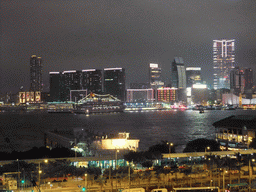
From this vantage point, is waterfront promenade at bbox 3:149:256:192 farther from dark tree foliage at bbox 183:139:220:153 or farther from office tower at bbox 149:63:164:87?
office tower at bbox 149:63:164:87

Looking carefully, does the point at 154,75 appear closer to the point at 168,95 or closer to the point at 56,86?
the point at 168,95

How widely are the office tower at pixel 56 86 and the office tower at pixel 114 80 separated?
15104mm

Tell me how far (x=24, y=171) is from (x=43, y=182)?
0.55m

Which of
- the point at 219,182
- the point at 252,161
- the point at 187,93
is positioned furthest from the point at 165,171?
the point at 187,93

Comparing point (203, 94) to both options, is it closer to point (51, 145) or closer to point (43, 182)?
point (51, 145)

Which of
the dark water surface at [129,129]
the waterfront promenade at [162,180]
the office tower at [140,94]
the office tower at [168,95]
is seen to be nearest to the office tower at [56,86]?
the office tower at [140,94]

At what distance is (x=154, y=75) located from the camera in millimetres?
116875

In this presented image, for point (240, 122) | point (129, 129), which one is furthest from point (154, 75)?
point (240, 122)

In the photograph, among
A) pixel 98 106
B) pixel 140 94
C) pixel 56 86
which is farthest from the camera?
pixel 56 86

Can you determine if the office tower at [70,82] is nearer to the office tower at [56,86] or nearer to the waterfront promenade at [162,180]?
the office tower at [56,86]

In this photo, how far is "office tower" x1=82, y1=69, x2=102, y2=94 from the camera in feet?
347

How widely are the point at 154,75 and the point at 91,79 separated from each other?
2271 cm

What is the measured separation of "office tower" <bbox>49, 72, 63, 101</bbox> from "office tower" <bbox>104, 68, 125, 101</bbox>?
15.1m

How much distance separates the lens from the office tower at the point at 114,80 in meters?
105
